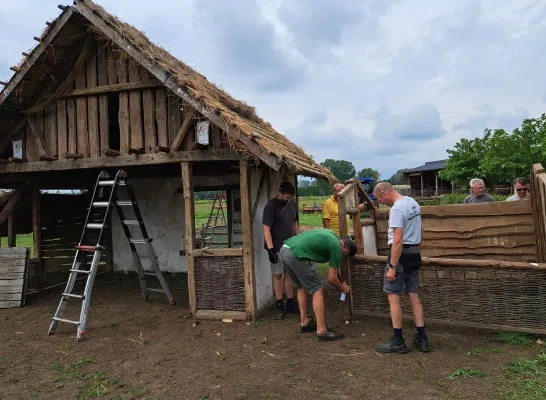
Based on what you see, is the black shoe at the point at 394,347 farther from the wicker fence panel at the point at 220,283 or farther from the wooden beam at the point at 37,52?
the wooden beam at the point at 37,52

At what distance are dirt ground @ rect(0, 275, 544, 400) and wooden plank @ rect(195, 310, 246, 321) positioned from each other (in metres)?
0.15

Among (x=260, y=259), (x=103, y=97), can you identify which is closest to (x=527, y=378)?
(x=260, y=259)

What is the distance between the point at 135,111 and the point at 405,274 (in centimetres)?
454

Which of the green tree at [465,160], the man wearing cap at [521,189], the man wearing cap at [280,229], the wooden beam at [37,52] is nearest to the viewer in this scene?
the man wearing cap at [280,229]

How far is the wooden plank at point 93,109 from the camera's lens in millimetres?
6500

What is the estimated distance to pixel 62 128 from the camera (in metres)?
6.70

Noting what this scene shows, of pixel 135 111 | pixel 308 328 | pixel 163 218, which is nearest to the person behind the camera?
pixel 308 328

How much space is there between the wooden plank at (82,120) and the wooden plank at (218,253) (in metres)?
2.49

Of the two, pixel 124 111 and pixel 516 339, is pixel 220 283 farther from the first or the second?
pixel 516 339

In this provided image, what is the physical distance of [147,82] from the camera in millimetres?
6117

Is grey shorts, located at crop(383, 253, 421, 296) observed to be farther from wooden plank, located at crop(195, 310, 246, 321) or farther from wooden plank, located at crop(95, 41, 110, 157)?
wooden plank, located at crop(95, 41, 110, 157)

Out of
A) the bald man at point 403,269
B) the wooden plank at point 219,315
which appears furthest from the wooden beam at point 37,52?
the bald man at point 403,269

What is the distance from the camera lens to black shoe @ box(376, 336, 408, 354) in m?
4.37

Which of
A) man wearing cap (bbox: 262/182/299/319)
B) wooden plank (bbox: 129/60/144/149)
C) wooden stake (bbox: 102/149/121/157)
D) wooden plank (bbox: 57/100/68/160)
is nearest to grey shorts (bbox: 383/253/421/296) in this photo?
man wearing cap (bbox: 262/182/299/319)
